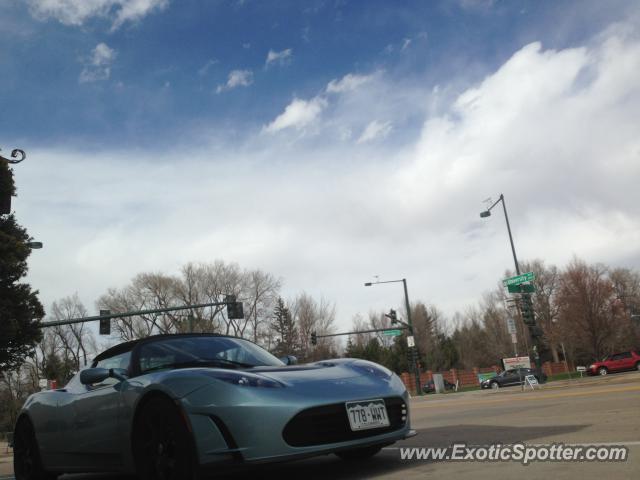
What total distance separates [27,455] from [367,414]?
3819mm

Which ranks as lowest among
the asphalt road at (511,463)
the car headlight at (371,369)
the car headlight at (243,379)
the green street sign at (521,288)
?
the asphalt road at (511,463)

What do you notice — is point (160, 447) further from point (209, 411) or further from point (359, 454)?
point (359, 454)

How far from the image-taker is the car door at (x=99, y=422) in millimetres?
4281

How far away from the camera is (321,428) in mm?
3672

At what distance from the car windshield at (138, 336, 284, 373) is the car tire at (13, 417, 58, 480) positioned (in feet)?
5.80

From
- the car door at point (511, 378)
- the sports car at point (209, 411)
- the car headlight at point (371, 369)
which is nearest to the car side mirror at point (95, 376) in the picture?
the sports car at point (209, 411)

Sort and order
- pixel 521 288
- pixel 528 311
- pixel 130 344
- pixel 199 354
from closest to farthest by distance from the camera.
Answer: pixel 199 354, pixel 130 344, pixel 528 311, pixel 521 288

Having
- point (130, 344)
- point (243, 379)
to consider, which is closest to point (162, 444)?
point (243, 379)

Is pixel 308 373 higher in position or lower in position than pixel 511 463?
higher

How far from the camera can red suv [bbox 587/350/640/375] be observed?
33531 mm

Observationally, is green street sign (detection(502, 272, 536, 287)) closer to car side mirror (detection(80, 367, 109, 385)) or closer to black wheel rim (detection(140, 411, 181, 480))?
car side mirror (detection(80, 367, 109, 385))

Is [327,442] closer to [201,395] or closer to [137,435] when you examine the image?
[201,395]

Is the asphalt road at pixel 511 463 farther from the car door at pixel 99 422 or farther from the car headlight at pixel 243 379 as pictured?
the car door at pixel 99 422

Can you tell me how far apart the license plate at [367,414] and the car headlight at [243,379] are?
20.8 inches
